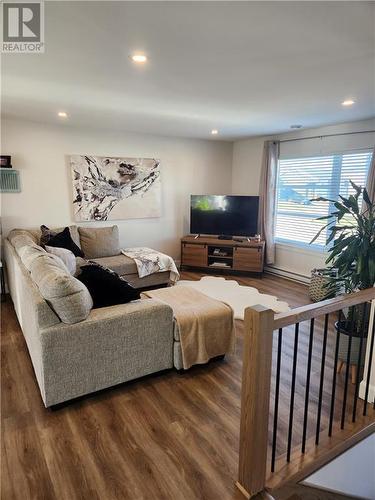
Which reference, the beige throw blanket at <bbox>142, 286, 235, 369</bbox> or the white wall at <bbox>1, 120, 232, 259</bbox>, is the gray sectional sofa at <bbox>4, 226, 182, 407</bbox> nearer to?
the beige throw blanket at <bbox>142, 286, 235, 369</bbox>

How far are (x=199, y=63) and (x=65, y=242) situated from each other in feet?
9.51

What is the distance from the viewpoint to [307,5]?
5.14 feet

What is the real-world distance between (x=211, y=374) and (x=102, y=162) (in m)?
3.69

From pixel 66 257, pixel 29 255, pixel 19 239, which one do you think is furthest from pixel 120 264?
pixel 29 255

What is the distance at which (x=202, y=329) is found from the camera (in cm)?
271

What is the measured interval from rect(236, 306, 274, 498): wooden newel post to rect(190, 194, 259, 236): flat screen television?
4.27 meters

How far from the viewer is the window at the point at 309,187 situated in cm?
444

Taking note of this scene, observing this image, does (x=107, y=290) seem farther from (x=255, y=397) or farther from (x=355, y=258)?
(x=355, y=258)

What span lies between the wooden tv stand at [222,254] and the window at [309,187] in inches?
24.2

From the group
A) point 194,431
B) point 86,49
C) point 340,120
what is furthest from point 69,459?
point 340,120

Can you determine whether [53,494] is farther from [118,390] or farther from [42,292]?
[42,292]

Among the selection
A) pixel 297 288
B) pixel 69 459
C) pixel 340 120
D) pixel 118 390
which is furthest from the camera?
pixel 297 288

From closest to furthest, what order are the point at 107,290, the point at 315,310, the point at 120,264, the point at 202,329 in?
the point at 315,310 → the point at 107,290 → the point at 202,329 → the point at 120,264

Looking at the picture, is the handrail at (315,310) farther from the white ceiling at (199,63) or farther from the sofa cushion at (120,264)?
the sofa cushion at (120,264)
